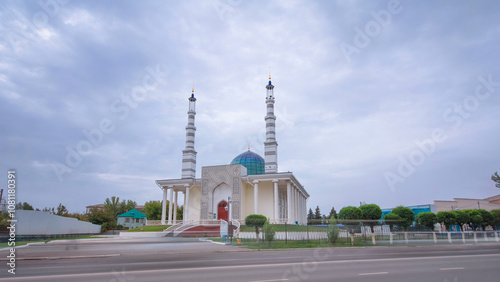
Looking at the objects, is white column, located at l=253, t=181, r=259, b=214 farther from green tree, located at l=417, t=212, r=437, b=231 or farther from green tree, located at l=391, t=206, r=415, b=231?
green tree, located at l=417, t=212, r=437, b=231

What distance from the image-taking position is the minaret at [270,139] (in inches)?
1587

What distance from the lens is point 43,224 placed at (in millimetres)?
30688

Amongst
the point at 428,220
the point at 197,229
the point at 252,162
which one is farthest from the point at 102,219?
the point at 428,220

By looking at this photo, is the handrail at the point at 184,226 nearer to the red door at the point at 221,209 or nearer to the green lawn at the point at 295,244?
the red door at the point at 221,209

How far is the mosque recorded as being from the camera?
37.2 meters

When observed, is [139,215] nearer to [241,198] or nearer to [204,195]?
[204,195]

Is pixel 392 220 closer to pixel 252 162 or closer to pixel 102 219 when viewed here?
pixel 252 162

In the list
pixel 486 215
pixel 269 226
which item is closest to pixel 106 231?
pixel 269 226

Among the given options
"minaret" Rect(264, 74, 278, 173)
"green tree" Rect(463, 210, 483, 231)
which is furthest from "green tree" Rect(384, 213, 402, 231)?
"minaret" Rect(264, 74, 278, 173)

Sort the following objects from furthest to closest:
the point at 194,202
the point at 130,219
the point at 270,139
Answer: the point at 130,219 < the point at 194,202 < the point at 270,139

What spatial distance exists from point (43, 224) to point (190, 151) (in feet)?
62.7

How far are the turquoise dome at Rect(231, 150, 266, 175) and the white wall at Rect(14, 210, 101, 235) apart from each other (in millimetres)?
22626

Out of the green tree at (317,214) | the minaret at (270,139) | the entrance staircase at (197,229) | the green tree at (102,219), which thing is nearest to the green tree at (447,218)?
the minaret at (270,139)

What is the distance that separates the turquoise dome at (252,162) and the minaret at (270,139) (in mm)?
5234
